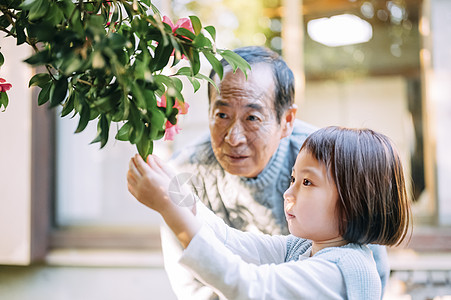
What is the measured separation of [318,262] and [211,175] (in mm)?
519

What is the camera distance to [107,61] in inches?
26.2

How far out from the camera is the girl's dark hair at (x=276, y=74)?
1214 mm

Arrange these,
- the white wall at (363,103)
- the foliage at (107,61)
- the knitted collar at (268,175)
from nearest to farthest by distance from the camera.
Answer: the foliage at (107,61) → the knitted collar at (268,175) → the white wall at (363,103)

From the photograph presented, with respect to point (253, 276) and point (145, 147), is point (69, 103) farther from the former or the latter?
point (253, 276)

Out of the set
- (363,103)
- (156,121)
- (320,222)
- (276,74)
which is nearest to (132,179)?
(156,121)

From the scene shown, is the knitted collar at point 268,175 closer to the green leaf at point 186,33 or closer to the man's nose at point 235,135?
the man's nose at point 235,135

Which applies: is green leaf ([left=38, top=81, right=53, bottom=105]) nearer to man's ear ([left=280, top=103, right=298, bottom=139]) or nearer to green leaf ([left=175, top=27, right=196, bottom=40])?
green leaf ([left=175, top=27, right=196, bottom=40])

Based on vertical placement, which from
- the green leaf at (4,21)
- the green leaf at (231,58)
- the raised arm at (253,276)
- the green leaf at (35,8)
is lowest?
the raised arm at (253,276)

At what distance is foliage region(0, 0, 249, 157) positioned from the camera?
2.22 feet

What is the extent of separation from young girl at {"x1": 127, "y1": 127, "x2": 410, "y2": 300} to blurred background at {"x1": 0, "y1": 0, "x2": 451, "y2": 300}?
192cm

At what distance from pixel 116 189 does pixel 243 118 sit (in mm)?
2191

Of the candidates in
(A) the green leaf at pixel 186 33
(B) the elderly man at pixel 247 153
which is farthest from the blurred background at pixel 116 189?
(A) the green leaf at pixel 186 33

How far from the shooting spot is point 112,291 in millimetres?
3082

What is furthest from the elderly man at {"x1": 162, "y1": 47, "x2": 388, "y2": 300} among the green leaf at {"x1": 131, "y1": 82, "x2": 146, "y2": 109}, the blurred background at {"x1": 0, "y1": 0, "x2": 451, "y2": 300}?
the blurred background at {"x1": 0, "y1": 0, "x2": 451, "y2": 300}
